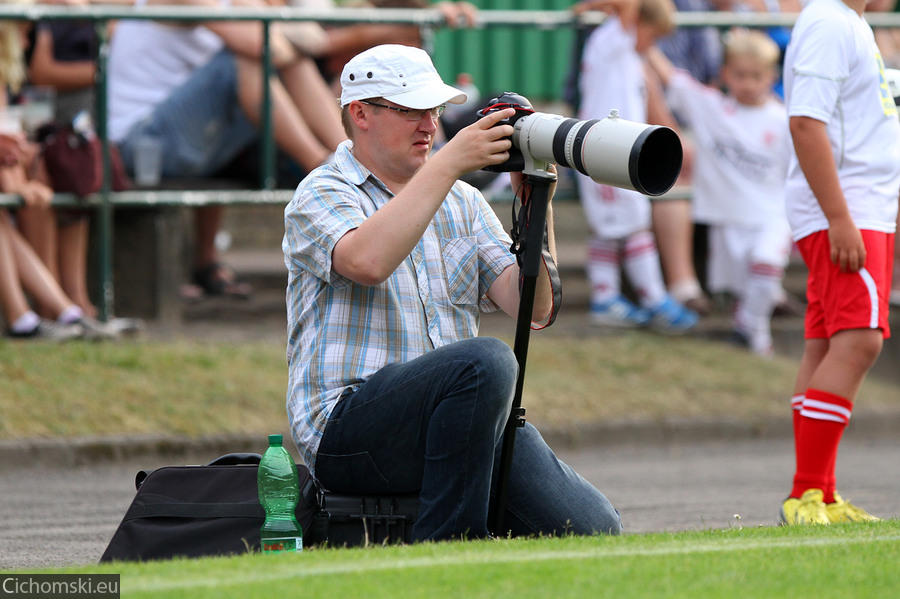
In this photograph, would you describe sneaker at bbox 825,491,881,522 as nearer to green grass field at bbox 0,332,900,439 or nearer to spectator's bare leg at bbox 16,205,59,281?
green grass field at bbox 0,332,900,439

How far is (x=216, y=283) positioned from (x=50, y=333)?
6.03 ft

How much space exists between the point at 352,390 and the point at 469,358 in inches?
16.1

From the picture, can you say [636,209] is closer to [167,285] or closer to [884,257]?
[167,285]

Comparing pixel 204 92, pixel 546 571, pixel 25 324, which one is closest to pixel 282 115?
pixel 204 92

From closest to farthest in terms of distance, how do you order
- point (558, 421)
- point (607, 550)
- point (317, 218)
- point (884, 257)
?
point (607, 550)
point (317, 218)
point (884, 257)
point (558, 421)

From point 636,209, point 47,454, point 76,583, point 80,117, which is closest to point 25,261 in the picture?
point 80,117

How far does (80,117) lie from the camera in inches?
336

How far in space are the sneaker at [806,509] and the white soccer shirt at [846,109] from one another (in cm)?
95

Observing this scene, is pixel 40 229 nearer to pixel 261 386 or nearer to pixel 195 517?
pixel 261 386

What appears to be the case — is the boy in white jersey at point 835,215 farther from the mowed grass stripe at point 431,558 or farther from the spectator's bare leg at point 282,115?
the spectator's bare leg at point 282,115

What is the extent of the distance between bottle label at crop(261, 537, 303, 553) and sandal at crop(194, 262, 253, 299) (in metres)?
5.94

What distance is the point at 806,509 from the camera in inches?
199

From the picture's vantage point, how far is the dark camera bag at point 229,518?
159 inches

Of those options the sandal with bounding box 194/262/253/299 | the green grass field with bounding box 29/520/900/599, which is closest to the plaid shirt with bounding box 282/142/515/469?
the green grass field with bounding box 29/520/900/599
